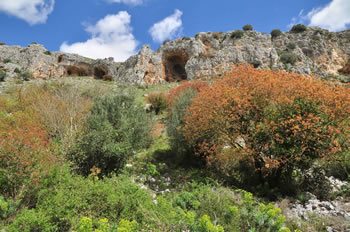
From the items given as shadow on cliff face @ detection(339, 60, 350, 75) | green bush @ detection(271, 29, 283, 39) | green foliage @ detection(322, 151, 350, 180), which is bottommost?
green foliage @ detection(322, 151, 350, 180)

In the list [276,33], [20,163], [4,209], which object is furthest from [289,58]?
[4,209]

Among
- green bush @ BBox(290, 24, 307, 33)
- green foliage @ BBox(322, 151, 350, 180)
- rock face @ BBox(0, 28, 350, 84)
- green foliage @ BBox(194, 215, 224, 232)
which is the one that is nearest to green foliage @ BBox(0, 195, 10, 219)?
green foliage @ BBox(194, 215, 224, 232)

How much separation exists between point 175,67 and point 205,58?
7901mm

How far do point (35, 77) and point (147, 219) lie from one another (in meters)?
44.1

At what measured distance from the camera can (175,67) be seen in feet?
170

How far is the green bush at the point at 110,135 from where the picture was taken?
1509cm

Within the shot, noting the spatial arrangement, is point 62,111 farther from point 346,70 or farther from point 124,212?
point 346,70

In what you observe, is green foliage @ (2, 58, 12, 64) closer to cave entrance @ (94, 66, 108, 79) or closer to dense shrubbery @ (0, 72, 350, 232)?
cave entrance @ (94, 66, 108, 79)

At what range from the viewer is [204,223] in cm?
712

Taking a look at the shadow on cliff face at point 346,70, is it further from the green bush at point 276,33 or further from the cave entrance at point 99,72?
the cave entrance at point 99,72

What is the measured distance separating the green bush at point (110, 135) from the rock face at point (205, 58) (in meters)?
24.4

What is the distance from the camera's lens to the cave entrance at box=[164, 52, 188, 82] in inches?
1951

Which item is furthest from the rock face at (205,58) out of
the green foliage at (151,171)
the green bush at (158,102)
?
the green foliage at (151,171)

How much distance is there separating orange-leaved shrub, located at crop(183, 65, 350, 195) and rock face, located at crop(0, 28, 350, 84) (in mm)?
25541
